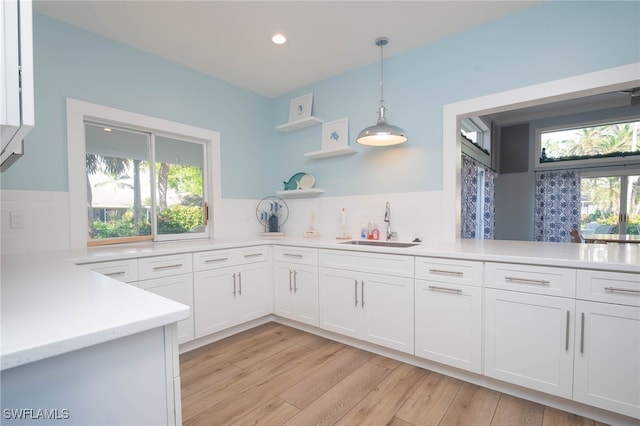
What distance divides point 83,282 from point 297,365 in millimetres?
1689

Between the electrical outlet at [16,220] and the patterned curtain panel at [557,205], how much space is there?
7409 millimetres

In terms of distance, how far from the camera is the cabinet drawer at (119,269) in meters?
2.04

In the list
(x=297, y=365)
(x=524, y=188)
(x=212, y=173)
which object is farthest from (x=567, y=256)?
(x=524, y=188)

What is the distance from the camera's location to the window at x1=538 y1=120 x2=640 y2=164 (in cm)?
504

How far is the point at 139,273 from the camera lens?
7.36 ft

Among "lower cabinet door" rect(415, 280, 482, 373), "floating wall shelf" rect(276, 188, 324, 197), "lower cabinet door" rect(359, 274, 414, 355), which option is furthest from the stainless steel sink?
"floating wall shelf" rect(276, 188, 324, 197)

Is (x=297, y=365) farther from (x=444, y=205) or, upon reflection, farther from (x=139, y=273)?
(x=444, y=205)

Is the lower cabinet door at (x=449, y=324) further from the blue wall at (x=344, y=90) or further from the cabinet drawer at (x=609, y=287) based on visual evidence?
the blue wall at (x=344, y=90)

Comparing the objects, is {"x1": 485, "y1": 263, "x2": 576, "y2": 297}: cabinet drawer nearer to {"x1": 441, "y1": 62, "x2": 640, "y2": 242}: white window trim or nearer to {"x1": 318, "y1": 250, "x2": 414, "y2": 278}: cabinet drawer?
{"x1": 318, "y1": 250, "x2": 414, "y2": 278}: cabinet drawer

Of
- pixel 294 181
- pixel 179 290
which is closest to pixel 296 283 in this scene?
pixel 179 290

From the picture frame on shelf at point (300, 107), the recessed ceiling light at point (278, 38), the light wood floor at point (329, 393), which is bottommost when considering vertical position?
the light wood floor at point (329, 393)

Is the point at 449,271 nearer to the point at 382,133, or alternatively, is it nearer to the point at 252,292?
the point at 382,133

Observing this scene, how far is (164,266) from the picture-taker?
239cm

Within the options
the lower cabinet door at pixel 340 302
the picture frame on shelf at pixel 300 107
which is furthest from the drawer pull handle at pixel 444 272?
the picture frame on shelf at pixel 300 107
